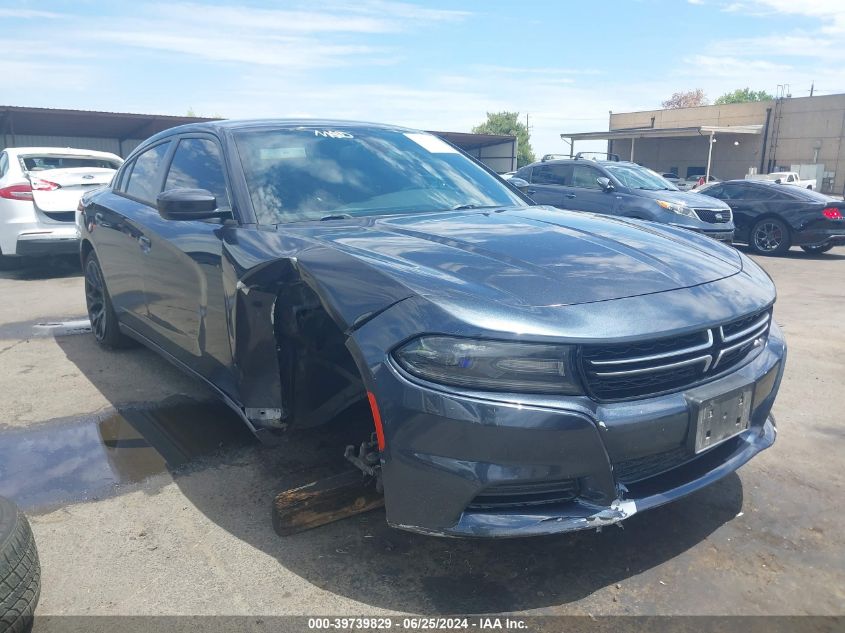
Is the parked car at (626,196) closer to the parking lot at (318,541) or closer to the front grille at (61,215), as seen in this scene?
the front grille at (61,215)

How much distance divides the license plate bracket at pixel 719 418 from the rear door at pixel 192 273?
1970mm

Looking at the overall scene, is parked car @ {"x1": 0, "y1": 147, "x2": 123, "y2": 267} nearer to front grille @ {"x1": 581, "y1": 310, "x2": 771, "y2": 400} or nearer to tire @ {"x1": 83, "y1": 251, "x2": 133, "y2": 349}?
tire @ {"x1": 83, "y1": 251, "x2": 133, "y2": 349}

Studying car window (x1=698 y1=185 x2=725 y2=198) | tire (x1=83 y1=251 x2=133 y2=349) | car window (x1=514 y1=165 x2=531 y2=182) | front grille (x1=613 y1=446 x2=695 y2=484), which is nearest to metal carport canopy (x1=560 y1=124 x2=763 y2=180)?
car window (x1=698 y1=185 x2=725 y2=198)

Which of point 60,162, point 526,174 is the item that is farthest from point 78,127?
point 526,174

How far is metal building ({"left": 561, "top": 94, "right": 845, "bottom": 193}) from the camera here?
121 feet

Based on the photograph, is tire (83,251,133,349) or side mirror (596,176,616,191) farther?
side mirror (596,176,616,191)

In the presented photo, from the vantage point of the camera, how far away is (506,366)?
2025 millimetres

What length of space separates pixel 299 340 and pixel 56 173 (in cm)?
679

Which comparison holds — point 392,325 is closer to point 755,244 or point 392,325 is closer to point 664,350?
point 664,350

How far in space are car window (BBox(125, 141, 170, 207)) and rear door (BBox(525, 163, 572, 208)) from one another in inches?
306

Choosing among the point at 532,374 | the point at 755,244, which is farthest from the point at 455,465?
the point at 755,244

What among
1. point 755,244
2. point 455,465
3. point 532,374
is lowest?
point 755,244

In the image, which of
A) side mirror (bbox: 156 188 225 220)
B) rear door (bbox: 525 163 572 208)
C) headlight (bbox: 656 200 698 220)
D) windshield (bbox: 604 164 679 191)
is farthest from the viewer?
rear door (bbox: 525 163 572 208)

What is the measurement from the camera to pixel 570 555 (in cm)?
252
